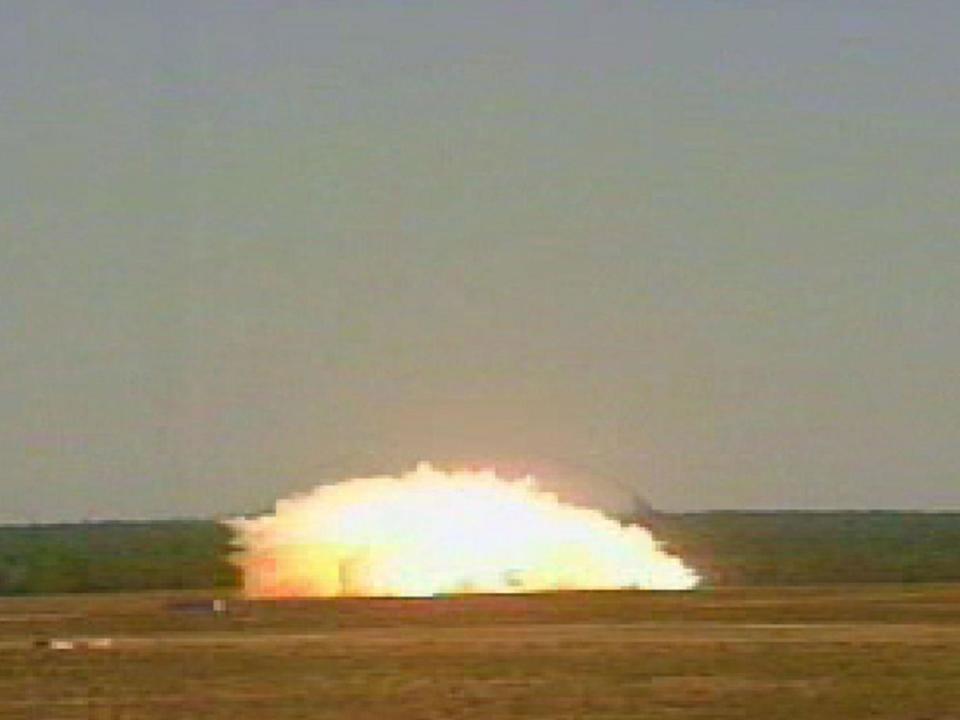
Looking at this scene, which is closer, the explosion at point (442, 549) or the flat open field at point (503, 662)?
the flat open field at point (503, 662)

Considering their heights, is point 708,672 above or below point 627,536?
below

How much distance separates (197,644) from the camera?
3177 inches

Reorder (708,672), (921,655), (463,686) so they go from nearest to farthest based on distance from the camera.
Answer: (463,686), (708,672), (921,655)

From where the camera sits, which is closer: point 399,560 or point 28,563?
point 399,560

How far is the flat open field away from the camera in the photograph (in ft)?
192

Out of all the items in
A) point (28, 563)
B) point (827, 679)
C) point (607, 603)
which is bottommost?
point (827, 679)

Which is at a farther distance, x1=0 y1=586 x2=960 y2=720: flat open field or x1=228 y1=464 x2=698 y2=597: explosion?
x1=228 y1=464 x2=698 y2=597: explosion

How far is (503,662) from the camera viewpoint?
70.0 metres

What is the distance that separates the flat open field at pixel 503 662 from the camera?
5866 centimetres

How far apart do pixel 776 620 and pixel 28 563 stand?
119 meters

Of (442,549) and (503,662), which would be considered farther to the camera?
(442,549)

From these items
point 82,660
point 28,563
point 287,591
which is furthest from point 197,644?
point 28,563

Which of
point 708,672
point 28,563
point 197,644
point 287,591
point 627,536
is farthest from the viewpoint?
point 28,563

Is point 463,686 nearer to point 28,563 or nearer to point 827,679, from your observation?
point 827,679
